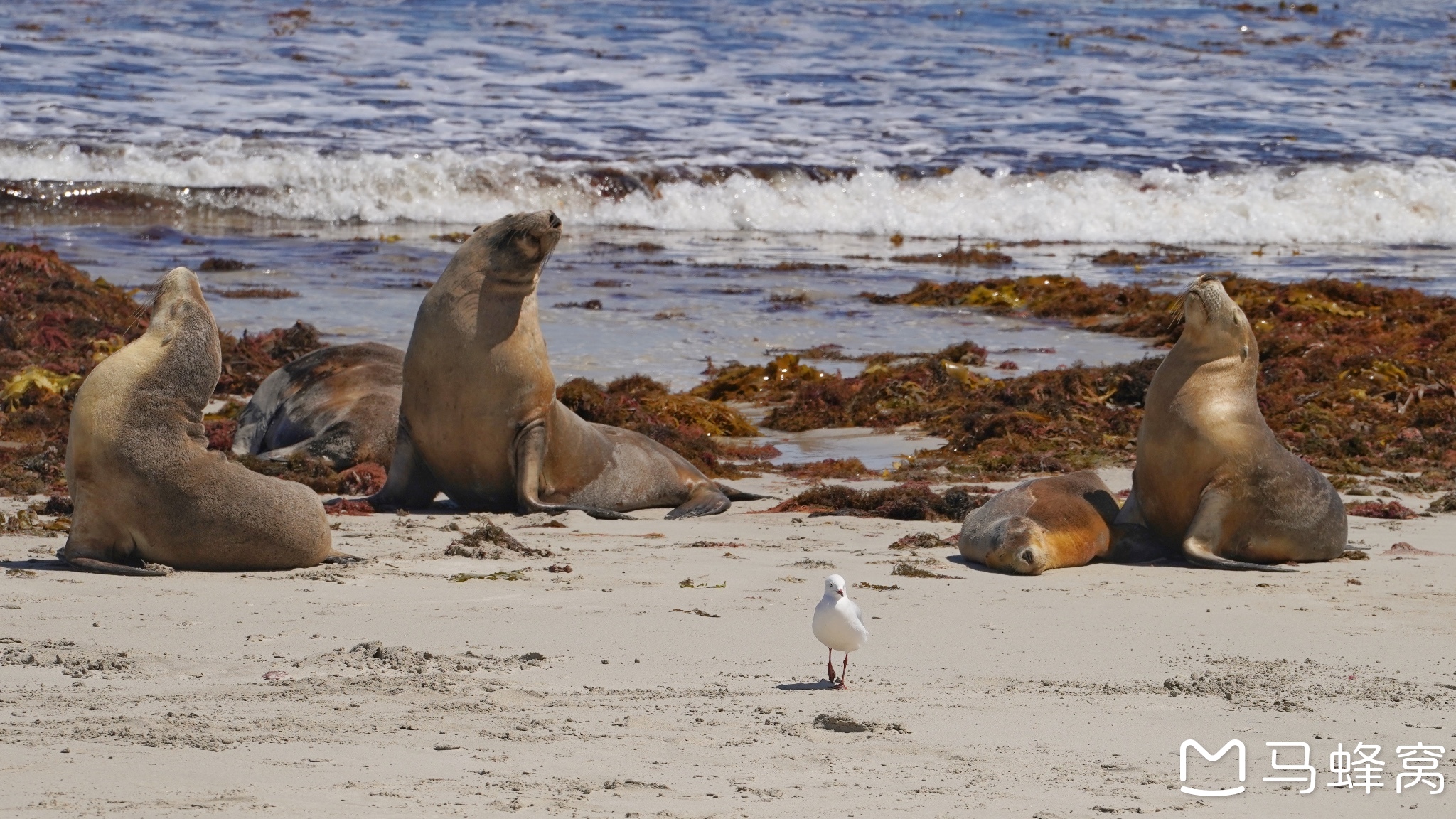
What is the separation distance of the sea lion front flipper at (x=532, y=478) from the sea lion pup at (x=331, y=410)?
3.15 ft

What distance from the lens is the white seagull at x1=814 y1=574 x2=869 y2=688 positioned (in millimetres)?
4336

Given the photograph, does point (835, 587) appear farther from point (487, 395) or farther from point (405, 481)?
point (405, 481)

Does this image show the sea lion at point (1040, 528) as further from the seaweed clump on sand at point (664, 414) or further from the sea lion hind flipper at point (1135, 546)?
the seaweed clump on sand at point (664, 414)

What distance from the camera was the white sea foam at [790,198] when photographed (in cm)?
2284

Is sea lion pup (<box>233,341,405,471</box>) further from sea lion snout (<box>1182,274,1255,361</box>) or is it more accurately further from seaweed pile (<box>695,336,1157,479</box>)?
sea lion snout (<box>1182,274,1255,361</box>)

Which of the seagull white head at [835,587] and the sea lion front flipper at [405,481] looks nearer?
the seagull white head at [835,587]

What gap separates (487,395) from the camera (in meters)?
8.00

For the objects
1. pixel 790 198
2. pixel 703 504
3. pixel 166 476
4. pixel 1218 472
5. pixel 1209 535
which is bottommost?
pixel 790 198

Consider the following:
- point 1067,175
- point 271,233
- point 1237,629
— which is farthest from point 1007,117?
point 1237,629

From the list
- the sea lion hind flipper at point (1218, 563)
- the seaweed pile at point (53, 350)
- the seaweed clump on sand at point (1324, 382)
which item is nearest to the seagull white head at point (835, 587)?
the sea lion hind flipper at point (1218, 563)

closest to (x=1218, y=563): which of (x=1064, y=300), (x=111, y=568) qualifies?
(x=111, y=568)

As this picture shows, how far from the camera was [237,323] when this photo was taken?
1329cm

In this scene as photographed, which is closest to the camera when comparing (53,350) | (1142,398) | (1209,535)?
(1209,535)

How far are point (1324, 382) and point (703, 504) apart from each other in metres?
4.98
